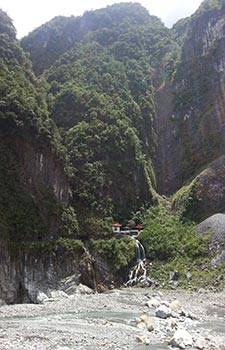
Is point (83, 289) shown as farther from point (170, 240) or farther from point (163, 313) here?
point (163, 313)

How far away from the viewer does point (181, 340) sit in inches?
838

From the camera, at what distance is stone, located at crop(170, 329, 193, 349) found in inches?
826

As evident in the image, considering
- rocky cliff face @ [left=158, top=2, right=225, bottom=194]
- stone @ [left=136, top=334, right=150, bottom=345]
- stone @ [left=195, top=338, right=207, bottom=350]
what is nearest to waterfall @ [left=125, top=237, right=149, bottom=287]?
stone @ [left=136, top=334, right=150, bottom=345]

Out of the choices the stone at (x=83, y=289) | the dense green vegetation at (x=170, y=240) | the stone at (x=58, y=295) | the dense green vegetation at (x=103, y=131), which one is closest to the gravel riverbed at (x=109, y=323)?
the stone at (x=58, y=295)

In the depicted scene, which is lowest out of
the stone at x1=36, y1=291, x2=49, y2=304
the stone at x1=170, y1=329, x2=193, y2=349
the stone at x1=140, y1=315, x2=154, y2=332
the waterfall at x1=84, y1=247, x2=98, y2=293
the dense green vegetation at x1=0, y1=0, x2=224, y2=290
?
the stone at x1=170, y1=329, x2=193, y2=349

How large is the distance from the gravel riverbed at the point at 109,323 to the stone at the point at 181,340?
9.4 inches

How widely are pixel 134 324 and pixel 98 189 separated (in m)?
28.5

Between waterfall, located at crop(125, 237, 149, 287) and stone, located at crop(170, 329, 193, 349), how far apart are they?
20.9 meters

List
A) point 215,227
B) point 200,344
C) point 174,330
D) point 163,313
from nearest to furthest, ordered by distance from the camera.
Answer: point 200,344 < point 174,330 < point 163,313 < point 215,227

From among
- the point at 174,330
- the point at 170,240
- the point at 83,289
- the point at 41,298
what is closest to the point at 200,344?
the point at 174,330

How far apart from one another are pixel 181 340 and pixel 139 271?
23.6 meters

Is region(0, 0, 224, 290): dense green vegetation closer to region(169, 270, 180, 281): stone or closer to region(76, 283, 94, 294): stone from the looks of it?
region(169, 270, 180, 281): stone

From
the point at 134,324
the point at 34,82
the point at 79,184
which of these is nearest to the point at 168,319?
the point at 134,324

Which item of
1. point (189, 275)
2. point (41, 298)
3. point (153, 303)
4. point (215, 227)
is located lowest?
point (153, 303)
